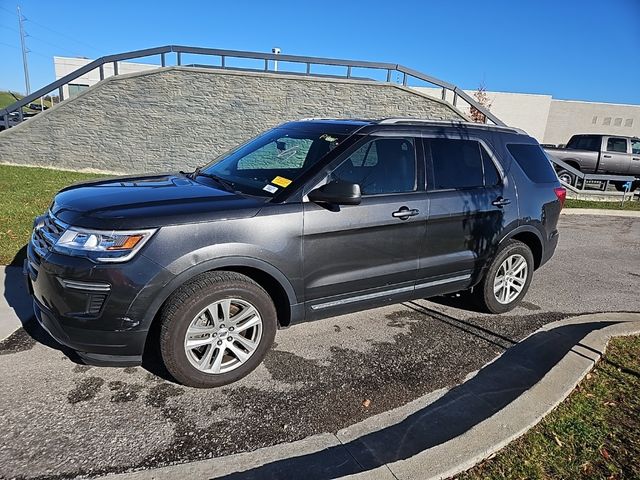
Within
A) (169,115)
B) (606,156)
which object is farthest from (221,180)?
(606,156)

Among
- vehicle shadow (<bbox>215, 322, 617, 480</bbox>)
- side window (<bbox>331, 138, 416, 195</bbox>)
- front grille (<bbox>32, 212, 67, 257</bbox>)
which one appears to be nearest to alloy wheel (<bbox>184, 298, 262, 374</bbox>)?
vehicle shadow (<bbox>215, 322, 617, 480</bbox>)

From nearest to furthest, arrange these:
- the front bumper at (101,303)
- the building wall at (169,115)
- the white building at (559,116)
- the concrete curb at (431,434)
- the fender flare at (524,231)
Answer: the concrete curb at (431,434) < the front bumper at (101,303) < the fender flare at (524,231) < the building wall at (169,115) < the white building at (559,116)

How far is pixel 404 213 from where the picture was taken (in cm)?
363

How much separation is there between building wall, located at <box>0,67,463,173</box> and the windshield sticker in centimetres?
1066

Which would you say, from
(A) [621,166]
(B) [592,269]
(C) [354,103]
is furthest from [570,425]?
(A) [621,166]

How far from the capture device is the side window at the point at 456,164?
3959 mm

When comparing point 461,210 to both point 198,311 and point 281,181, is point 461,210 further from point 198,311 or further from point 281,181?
point 198,311

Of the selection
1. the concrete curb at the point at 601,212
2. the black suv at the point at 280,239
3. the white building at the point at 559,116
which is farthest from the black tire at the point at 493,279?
the white building at the point at 559,116

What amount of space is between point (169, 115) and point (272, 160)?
1059 cm

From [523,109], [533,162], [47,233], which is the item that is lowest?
[47,233]

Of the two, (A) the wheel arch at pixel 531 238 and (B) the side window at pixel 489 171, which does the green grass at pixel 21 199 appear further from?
(A) the wheel arch at pixel 531 238

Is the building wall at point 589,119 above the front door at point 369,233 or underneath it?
above

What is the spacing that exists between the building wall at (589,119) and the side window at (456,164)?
38.8m

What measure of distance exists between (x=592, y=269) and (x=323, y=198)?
17.6ft
